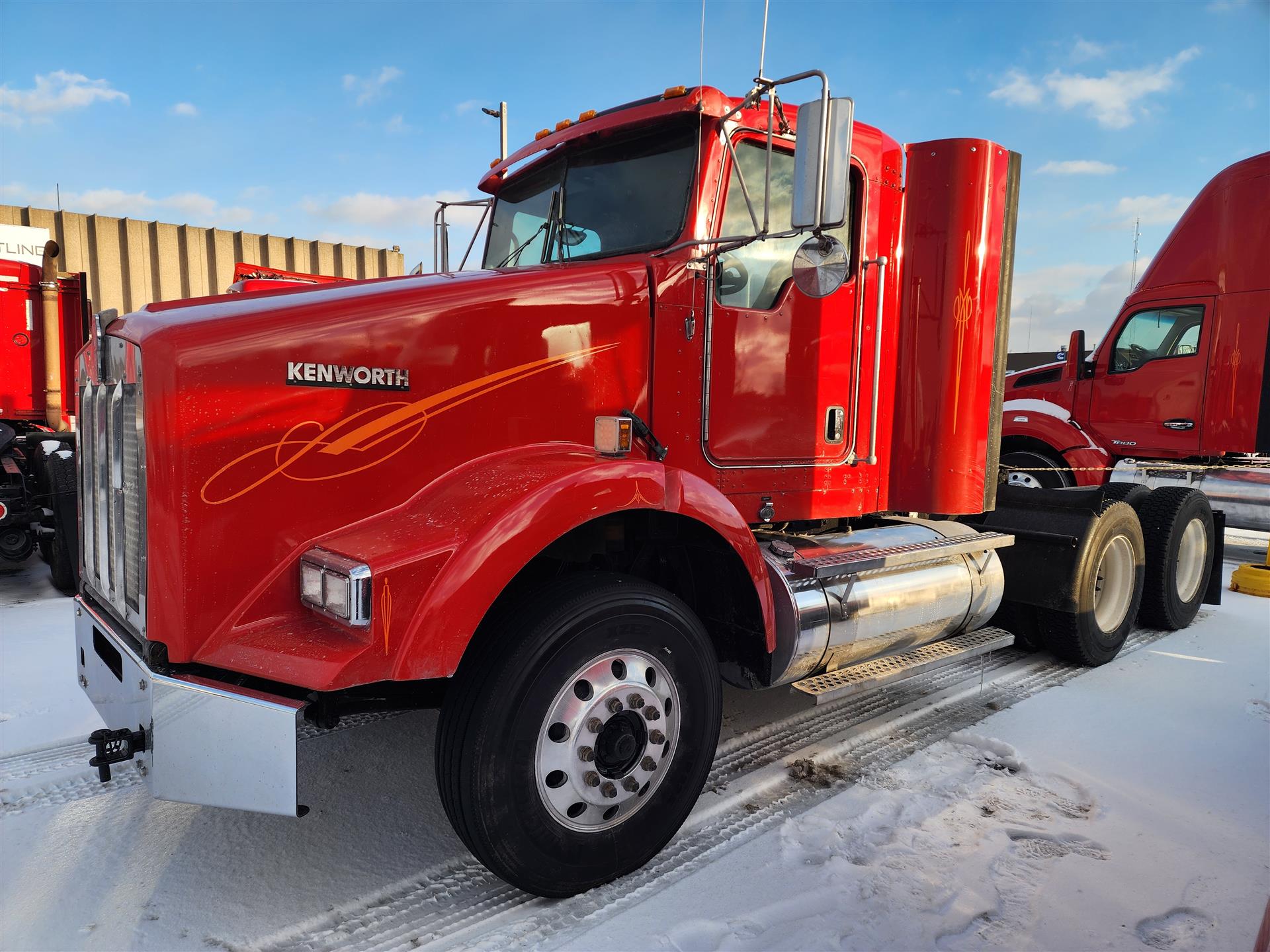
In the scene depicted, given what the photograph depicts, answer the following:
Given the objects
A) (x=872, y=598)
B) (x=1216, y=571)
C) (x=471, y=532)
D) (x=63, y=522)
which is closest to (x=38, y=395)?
(x=63, y=522)

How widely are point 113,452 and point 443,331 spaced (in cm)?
107

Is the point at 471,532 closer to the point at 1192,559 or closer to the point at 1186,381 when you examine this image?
the point at 1192,559

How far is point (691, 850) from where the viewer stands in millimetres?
2658

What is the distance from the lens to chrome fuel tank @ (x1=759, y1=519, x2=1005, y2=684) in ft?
10.0

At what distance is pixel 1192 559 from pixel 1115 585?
1.32 metres

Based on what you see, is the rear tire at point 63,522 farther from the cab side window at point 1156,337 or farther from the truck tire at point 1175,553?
the cab side window at point 1156,337

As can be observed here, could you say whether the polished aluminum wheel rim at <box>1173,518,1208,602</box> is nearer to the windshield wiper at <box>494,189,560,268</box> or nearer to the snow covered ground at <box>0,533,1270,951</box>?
the snow covered ground at <box>0,533,1270,951</box>

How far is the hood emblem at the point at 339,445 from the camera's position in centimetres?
213

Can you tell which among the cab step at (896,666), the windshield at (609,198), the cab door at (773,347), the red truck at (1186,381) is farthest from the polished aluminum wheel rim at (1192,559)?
the windshield at (609,198)

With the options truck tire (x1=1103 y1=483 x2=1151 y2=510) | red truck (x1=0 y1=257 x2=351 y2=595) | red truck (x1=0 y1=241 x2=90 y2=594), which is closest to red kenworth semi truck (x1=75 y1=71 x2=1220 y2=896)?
truck tire (x1=1103 y1=483 x2=1151 y2=510)

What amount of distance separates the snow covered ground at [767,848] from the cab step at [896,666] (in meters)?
0.34

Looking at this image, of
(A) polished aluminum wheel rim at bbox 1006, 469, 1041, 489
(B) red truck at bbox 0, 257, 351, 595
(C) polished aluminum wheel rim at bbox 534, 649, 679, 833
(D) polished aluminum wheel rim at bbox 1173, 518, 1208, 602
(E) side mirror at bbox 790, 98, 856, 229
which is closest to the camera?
(C) polished aluminum wheel rim at bbox 534, 649, 679, 833

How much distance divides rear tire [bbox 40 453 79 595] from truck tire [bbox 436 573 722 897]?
166 inches

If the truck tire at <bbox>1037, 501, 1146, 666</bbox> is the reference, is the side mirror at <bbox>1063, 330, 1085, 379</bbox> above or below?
above
